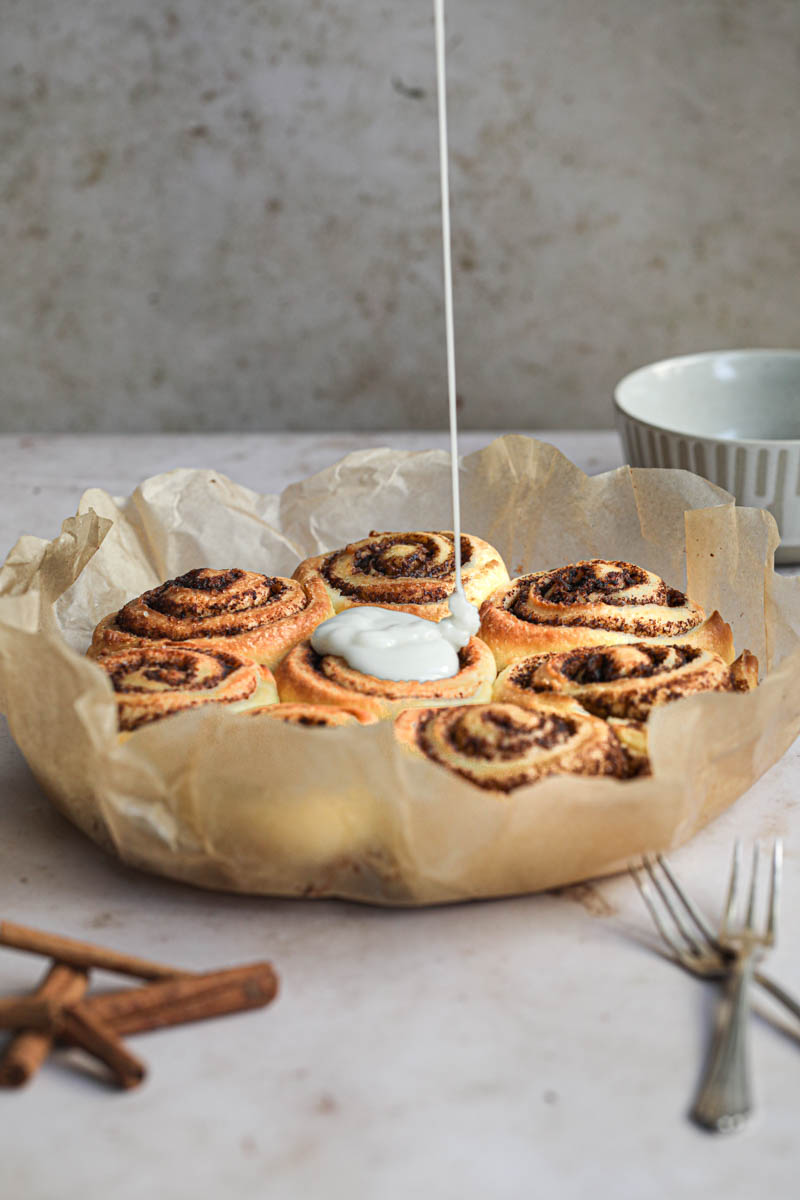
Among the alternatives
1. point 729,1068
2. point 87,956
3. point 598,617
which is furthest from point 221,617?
point 729,1068

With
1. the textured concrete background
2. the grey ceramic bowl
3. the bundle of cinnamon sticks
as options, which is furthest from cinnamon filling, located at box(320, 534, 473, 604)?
the textured concrete background

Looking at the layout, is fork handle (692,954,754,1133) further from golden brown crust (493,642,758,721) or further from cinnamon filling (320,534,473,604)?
cinnamon filling (320,534,473,604)

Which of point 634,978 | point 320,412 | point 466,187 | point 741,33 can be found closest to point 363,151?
point 466,187

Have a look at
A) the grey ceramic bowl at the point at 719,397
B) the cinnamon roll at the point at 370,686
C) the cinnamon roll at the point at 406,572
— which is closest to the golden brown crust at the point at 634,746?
the cinnamon roll at the point at 370,686

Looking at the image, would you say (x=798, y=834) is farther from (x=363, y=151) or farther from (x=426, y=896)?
(x=363, y=151)

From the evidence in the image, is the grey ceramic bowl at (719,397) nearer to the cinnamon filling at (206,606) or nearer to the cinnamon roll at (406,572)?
the cinnamon roll at (406,572)
